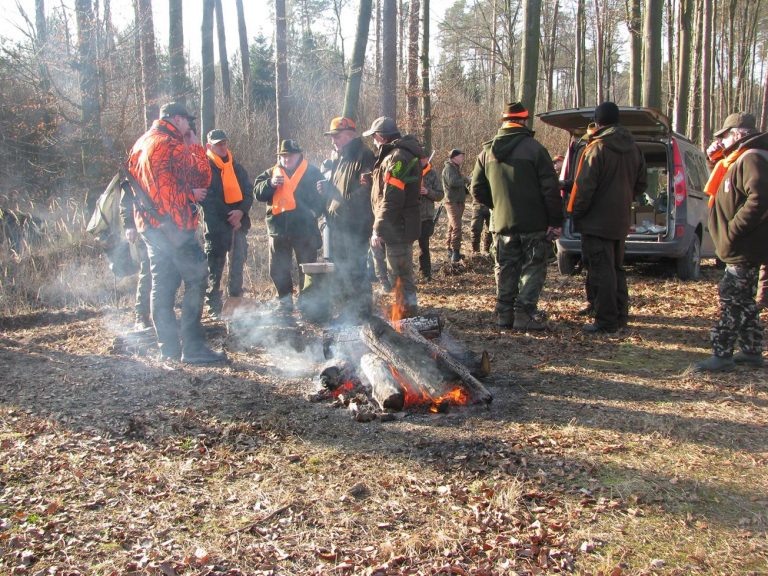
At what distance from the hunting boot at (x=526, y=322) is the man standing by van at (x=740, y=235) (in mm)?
1687

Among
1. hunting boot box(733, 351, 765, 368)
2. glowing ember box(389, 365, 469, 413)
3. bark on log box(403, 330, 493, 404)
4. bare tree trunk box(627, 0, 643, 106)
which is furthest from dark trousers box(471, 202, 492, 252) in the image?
glowing ember box(389, 365, 469, 413)

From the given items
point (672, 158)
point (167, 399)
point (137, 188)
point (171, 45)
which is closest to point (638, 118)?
point (672, 158)

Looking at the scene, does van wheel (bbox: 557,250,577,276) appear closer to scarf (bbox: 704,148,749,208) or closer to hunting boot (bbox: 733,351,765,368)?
scarf (bbox: 704,148,749,208)

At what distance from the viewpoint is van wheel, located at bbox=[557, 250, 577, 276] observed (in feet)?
29.2

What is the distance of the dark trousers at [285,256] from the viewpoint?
288 inches

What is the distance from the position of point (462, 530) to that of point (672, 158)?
6.98 meters

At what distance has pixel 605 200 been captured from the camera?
6270mm

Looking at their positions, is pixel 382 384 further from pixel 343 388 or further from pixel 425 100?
pixel 425 100

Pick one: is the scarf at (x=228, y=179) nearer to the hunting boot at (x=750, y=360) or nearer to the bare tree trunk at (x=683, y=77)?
the hunting boot at (x=750, y=360)

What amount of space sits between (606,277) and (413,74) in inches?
444

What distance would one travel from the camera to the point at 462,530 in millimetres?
3010

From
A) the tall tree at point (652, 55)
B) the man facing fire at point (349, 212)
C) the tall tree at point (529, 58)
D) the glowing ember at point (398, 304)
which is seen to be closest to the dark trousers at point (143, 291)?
the man facing fire at point (349, 212)

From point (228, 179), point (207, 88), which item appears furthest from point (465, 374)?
point (207, 88)

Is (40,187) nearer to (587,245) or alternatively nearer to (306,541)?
(587,245)
